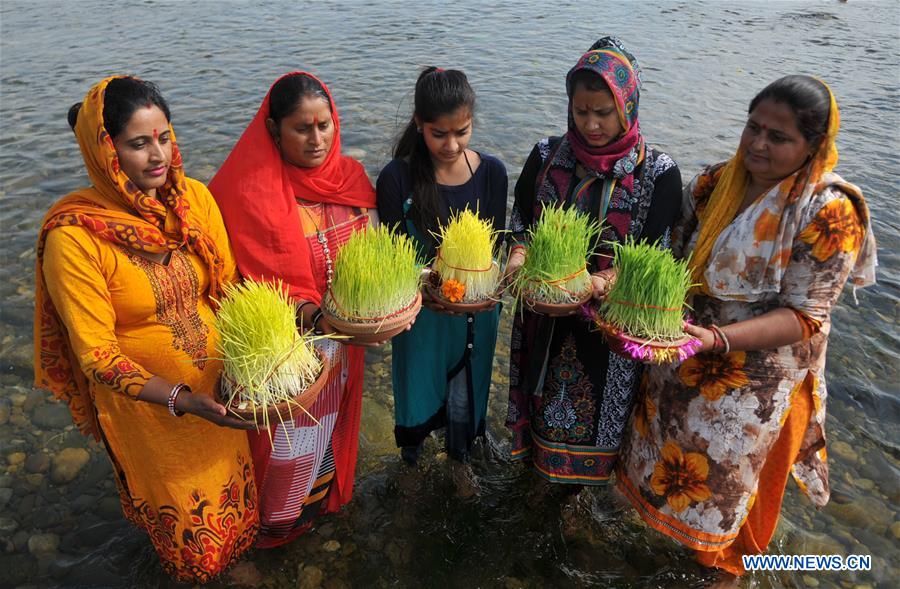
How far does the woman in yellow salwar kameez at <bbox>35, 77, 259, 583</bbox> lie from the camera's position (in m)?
2.09

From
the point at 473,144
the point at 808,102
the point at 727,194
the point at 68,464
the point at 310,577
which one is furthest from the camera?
the point at 473,144

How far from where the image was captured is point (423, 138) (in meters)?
2.77

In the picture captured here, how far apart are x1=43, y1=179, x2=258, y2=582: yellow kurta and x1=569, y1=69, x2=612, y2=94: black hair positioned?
65.5 inches

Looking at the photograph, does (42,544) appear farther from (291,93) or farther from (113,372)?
(291,93)

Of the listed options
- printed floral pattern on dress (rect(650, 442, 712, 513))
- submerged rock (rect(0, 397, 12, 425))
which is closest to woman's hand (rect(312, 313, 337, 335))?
printed floral pattern on dress (rect(650, 442, 712, 513))

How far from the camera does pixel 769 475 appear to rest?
277 cm

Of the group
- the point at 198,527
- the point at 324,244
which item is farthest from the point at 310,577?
the point at 324,244

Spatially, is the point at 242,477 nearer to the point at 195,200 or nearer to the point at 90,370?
the point at 90,370

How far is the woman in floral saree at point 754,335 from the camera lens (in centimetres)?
212

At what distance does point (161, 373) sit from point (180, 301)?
31cm

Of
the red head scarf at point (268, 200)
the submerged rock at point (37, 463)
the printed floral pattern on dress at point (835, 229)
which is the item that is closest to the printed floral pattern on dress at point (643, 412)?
the printed floral pattern on dress at point (835, 229)

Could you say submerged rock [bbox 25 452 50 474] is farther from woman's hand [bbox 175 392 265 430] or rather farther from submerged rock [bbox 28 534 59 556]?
woman's hand [bbox 175 392 265 430]

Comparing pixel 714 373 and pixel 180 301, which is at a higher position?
pixel 180 301

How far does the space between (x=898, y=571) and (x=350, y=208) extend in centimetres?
384
